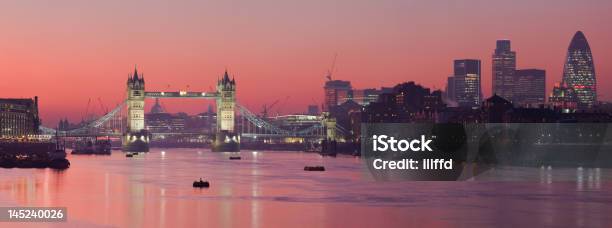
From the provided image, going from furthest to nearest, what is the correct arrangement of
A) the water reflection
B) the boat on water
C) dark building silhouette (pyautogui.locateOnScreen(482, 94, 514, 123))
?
dark building silhouette (pyautogui.locateOnScreen(482, 94, 514, 123))
the boat on water
the water reflection

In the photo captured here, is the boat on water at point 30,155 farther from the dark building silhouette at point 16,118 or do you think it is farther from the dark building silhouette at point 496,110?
the dark building silhouette at point 496,110

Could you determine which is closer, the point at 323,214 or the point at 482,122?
the point at 323,214

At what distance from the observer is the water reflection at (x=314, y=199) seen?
6550 centimetres

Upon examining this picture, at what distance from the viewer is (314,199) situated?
79875 mm

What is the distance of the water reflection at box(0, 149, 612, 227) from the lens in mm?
65500

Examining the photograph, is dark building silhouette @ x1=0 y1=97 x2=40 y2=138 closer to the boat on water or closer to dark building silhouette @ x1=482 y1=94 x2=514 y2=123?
the boat on water

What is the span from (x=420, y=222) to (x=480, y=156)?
80.1m

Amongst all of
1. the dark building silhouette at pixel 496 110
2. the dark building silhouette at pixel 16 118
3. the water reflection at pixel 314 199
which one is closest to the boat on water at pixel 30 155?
the dark building silhouette at pixel 16 118

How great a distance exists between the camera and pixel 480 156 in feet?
469

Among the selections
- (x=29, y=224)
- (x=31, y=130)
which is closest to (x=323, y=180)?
(x=29, y=224)

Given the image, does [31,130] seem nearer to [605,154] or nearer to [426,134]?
[426,134]

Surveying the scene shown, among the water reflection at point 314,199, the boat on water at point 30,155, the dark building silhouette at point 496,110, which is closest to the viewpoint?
the water reflection at point 314,199

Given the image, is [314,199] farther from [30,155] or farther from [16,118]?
[16,118]

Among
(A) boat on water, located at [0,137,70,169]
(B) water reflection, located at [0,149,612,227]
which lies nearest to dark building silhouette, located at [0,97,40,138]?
(A) boat on water, located at [0,137,70,169]
